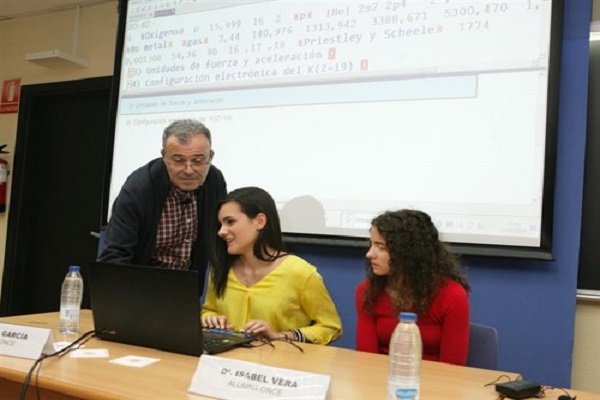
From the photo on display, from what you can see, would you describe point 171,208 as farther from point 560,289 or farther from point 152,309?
point 560,289

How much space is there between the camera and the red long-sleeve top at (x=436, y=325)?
1.67 metres

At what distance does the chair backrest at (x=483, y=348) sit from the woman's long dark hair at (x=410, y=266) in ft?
0.51

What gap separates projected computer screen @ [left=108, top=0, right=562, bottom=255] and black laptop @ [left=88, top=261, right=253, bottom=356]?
1.08 m

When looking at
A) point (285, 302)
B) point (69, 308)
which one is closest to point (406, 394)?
point (285, 302)

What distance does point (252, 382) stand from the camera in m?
1.08

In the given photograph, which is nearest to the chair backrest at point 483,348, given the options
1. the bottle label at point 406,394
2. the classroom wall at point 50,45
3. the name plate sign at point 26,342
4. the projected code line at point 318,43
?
the bottle label at point 406,394

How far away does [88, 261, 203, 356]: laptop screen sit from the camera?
134 cm

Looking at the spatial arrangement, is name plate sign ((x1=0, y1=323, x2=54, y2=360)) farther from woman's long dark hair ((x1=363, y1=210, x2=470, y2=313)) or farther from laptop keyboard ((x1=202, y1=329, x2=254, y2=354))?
woman's long dark hair ((x1=363, y1=210, x2=470, y2=313))

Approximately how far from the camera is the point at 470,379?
1.30 m

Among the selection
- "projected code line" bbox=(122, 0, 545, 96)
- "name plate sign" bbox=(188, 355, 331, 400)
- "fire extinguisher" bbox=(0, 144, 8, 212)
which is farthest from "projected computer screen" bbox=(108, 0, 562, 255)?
"fire extinguisher" bbox=(0, 144, 8, 212)

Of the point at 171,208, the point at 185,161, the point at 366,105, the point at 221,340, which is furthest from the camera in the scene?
the point at 366,105

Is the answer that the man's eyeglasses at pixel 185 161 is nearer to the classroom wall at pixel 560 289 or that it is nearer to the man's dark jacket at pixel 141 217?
the man's dark jacket at pixel 141 217

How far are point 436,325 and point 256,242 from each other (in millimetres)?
631

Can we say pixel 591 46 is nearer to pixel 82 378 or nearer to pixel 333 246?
pixel 333 246
